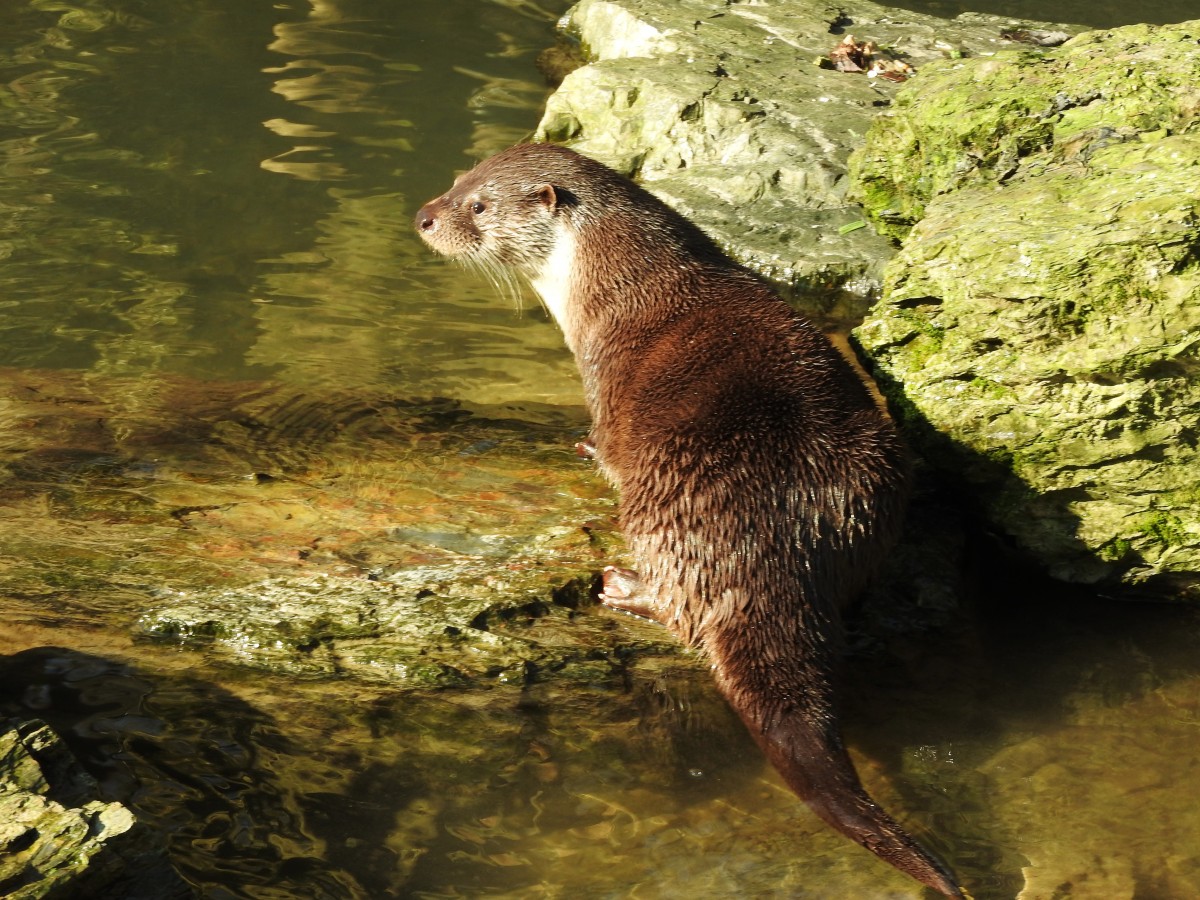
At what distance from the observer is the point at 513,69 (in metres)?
7.26

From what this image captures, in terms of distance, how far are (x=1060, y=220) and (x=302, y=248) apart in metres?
3.24

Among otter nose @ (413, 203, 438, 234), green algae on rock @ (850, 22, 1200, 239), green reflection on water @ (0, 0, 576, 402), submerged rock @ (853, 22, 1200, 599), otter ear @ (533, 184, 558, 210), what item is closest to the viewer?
submerged rock @ (853, 22, 1200, 599)

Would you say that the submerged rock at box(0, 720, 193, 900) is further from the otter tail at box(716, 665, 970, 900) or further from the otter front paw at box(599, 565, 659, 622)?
the otter front paw at box(599, 565, 659, 622)

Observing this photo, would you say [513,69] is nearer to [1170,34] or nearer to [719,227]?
[719,227]

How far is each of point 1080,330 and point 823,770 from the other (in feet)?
4.10

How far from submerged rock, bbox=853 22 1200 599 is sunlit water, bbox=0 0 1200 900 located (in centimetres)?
30

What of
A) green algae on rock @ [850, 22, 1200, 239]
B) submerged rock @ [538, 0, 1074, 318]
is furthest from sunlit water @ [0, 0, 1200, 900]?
green algae on rock @ [850, 22, 1200, 239]

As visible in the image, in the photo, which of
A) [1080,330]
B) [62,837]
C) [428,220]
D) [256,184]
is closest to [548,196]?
[428,220]

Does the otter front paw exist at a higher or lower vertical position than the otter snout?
lower

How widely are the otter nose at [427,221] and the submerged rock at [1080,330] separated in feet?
5.37

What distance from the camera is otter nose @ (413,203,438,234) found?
432 centimetres

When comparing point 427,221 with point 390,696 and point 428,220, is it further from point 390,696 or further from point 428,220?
point 390,696

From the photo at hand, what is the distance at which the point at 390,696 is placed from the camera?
8.87 feet

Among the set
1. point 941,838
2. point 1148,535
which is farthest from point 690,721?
point 1148,535
